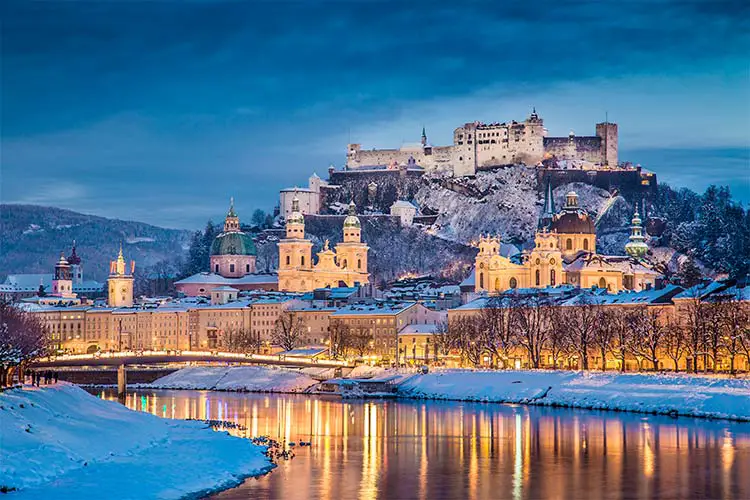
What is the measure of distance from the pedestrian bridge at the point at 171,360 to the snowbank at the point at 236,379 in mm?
675

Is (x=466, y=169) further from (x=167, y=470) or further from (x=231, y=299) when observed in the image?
(x=167, y=470)

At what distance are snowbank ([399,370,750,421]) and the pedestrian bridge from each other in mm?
9476

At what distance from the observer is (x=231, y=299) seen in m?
130

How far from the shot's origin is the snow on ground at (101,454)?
33250mm

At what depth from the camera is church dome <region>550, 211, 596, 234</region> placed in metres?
127

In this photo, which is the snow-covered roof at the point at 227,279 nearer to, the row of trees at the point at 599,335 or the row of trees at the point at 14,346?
the row of trees at the point at 599,335

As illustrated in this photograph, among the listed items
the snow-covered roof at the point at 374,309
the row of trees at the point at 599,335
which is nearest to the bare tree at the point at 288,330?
the snow-covered roof at the point at 374,309

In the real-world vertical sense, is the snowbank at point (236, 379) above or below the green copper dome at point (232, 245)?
below

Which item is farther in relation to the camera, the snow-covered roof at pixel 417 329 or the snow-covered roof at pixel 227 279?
the snow-covered roof at pixel 227 279

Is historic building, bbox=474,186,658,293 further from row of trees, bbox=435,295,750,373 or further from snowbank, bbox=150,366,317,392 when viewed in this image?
snowbank, bbox=150,366,317,392

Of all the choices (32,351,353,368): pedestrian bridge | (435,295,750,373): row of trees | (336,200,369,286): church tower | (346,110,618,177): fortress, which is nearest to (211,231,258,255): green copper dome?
(336,200,369,286): church tower

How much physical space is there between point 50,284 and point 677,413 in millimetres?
123659

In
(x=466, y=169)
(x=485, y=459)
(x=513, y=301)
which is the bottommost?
(x=485, y=459)

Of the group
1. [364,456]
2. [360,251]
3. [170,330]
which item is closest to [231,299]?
[170,330]
